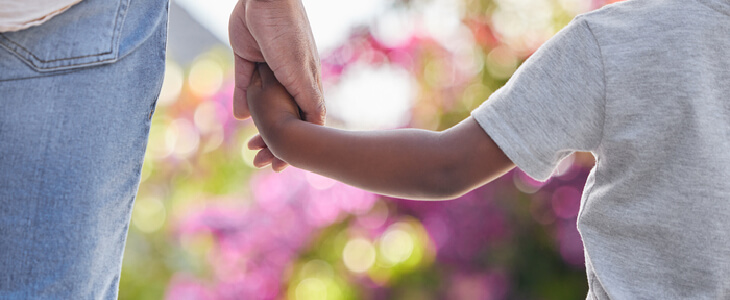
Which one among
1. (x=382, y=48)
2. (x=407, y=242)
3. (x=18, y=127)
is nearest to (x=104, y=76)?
(x=18, y=127)

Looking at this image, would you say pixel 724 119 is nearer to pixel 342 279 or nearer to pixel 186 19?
pixel 342 279

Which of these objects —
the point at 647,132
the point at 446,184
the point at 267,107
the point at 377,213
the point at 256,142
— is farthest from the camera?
the point at 377,213

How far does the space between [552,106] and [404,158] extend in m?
0.23

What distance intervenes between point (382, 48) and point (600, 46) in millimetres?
1743

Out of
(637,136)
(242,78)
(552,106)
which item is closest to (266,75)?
(242,78)

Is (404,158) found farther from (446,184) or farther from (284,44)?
(284,44)

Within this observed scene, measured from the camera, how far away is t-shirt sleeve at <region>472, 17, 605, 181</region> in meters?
0.84

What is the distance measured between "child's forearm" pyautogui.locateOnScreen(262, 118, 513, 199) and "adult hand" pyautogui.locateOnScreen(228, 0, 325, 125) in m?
0.20

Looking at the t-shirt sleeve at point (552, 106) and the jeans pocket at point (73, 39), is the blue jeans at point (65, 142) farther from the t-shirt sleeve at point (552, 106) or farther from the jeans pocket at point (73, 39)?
the t-shirt sleeve at point (552, 106)

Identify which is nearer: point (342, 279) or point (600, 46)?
point (600, 46)

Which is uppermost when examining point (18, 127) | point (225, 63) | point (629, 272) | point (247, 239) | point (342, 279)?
point (18, 127)

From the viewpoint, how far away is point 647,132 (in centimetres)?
81

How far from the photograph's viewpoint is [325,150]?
102 cm

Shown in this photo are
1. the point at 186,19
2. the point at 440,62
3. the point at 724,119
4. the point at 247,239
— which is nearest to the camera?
the point at 724,119
